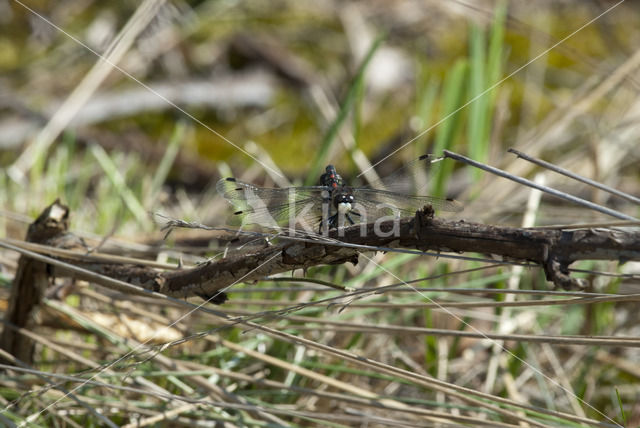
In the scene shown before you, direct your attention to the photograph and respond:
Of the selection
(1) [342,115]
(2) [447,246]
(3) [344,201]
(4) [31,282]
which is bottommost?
(4) [31,282]

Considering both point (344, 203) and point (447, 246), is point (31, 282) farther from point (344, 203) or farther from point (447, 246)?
point (447, 246)

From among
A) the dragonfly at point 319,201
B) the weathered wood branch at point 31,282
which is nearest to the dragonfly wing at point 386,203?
the dragonfly at point 319,201

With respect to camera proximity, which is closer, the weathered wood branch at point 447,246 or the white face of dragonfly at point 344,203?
the weathered wood branch at point 447,246

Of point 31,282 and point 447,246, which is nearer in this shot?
point 447,246

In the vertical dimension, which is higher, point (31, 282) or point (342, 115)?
point (342, 115)

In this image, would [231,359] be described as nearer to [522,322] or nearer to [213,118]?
[522,322]

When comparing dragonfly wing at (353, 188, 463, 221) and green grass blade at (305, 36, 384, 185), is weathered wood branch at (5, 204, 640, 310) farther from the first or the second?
green grass blade at (305, 36, 384, 185)

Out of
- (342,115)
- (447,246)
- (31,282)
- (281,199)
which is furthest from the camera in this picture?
(342,115)

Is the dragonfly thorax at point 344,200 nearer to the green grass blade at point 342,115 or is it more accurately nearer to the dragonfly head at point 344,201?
the dragonfly head at point 344,201

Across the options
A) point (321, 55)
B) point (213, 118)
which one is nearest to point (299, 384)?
point (213, 118)

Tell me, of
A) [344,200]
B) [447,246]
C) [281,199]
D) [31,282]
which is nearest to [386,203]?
[344,200]

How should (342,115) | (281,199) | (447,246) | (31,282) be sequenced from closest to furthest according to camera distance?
(447,246), (31,282), (281,199), (342,115)

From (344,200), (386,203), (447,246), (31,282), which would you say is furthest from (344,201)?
(31,282)
